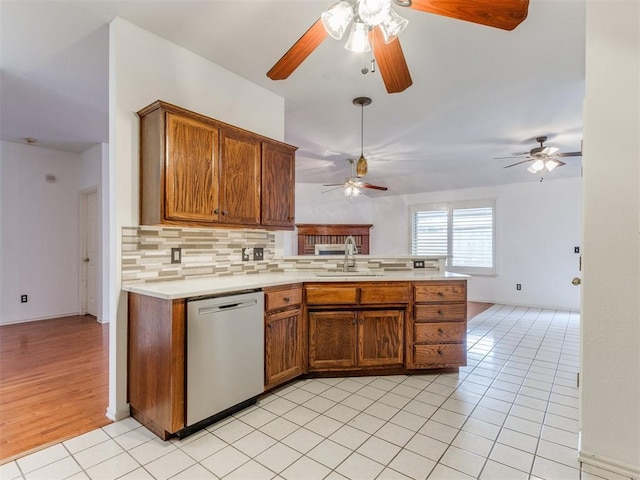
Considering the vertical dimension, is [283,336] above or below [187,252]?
below

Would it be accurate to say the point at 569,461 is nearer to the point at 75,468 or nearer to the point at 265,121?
the point at 75,468

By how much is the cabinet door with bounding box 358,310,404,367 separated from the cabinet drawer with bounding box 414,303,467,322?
16cm

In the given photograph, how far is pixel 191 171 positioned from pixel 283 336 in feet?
4.46

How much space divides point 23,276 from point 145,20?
4.24 metres

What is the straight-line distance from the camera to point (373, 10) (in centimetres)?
136

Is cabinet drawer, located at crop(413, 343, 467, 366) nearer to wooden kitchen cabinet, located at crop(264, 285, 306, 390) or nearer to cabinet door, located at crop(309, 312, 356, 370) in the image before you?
cabinet door, located at crop(309, 312, 356, 370)

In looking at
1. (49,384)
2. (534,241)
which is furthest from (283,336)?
(534,241)

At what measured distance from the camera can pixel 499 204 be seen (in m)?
6.52

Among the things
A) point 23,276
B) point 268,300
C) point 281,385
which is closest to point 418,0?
point 268,300

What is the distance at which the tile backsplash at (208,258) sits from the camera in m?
2.27

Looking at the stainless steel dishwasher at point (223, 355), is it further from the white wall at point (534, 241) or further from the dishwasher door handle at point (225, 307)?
the white wall at point (534, 241)

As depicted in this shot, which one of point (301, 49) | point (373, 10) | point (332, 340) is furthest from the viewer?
point (332, 340)

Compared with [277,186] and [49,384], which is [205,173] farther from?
[49,384]

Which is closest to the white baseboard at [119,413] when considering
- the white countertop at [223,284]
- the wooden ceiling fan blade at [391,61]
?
the white countertop at [223,284]
